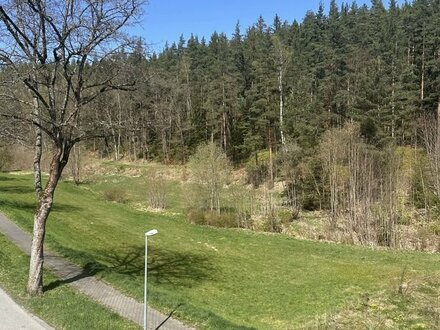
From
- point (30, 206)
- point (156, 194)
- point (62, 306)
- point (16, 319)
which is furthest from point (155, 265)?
point (156, 194)

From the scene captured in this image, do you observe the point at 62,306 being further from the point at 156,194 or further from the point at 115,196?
the point at 115,196

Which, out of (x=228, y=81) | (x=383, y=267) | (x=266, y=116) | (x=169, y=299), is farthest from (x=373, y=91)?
(x=169, y=299)

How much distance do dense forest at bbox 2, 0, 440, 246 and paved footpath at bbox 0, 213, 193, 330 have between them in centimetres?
450

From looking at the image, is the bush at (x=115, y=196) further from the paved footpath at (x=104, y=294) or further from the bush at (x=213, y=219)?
the paved footpath at (x=104, y=294)

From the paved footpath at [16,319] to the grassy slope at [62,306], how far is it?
200 millimetres

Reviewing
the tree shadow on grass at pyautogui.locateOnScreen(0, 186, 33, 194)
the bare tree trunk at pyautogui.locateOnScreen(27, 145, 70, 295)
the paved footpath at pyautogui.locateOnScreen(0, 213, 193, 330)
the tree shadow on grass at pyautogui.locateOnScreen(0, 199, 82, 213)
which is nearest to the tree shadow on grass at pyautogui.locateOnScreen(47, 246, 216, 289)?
the paved footpath at pyautogui.locateOnScreen(0, 213, 193, 330)

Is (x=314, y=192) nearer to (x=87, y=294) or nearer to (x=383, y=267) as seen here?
(x=383, y=267)

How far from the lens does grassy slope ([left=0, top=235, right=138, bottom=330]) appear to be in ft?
38.9

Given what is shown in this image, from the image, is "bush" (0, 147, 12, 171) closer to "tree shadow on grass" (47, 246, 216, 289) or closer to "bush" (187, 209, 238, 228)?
"bush" (187, 209, 238, 228)

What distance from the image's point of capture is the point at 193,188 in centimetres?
4184

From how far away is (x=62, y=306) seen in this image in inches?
508

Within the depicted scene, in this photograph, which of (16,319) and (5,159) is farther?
(5,159)

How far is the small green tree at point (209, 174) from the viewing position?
41.3 meters

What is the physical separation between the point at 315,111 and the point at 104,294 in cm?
5133
